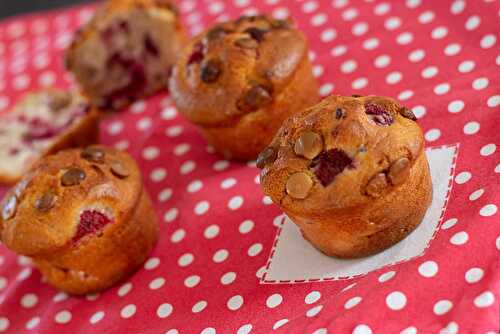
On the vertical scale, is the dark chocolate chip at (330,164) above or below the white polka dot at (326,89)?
above

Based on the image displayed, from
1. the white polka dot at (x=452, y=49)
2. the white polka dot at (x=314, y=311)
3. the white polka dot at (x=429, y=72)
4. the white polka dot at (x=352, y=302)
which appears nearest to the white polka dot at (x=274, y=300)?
the white polka dot at (x=314, y=311)

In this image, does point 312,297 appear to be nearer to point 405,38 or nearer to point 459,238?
point 459,238

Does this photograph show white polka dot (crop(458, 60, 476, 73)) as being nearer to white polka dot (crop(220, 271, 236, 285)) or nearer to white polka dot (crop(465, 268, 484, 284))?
white polka dot (crop(465, 268, 484, 284))

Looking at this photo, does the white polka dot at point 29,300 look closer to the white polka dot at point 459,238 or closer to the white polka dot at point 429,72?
the white polka dot at point 459,238

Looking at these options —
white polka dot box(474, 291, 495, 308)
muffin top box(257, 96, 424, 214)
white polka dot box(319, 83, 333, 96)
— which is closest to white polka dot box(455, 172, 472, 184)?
muffin top box(257, 96, 424, 214)

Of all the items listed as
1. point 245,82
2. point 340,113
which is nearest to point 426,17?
point 245,82

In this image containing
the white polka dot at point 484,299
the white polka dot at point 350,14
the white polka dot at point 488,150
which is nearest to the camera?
the white polka dot at point 484,299
